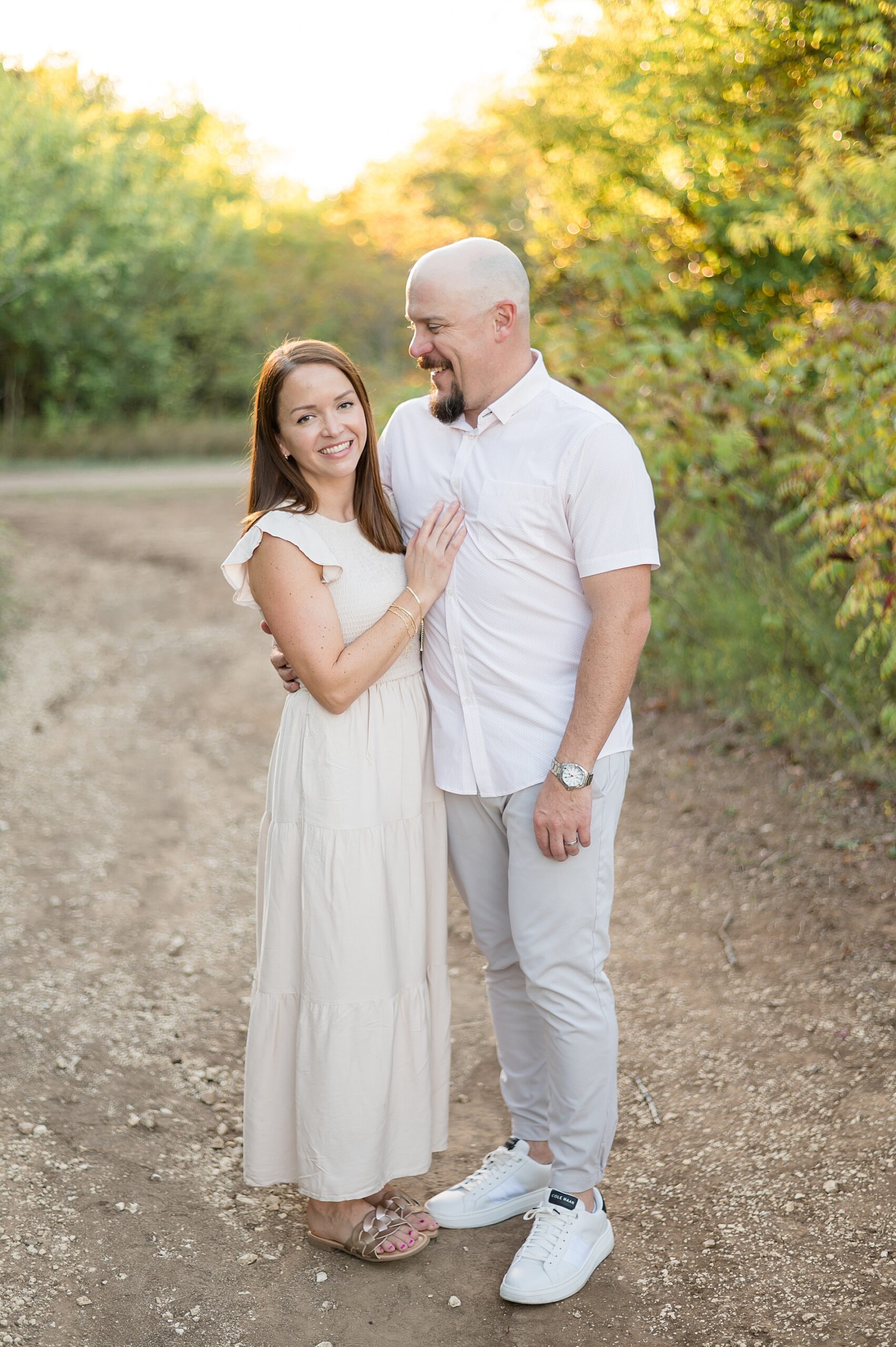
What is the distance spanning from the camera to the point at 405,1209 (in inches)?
116

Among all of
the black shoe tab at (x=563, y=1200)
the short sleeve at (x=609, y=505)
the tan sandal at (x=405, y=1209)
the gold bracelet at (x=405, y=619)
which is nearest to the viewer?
the short sleeve at (x=609, y=505)

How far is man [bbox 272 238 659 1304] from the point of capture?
2551mm

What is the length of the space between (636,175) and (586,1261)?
6771 millimetres

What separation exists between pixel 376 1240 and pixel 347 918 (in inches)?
31.8

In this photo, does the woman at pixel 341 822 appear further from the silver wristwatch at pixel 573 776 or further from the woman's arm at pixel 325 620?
the silver wristwatch at pixel 573 776

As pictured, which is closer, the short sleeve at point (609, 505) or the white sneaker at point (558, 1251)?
the short sleeve at point (609, 505)

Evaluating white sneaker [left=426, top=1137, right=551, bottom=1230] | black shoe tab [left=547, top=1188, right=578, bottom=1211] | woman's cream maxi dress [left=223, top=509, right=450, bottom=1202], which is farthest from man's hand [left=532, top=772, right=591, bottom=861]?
white sneaker [left=426, top=1137, right=551, bottom=1230]

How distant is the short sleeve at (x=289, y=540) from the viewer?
2600mm

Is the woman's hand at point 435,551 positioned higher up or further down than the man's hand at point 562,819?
higher up

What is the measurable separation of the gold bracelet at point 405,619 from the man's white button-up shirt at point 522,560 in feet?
0.39

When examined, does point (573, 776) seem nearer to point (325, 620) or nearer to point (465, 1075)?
point (325, 620)

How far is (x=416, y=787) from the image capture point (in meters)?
2.78

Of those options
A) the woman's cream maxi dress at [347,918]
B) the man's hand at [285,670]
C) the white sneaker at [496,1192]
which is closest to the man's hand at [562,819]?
the woman's cream maxi dress at [347,918]

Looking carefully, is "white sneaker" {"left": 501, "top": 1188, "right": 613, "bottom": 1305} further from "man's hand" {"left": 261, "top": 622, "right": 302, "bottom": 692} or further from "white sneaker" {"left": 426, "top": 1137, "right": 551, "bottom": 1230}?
"man's hand" {"left": 261, "top": 622, "right": 302, "bottom": 692}
